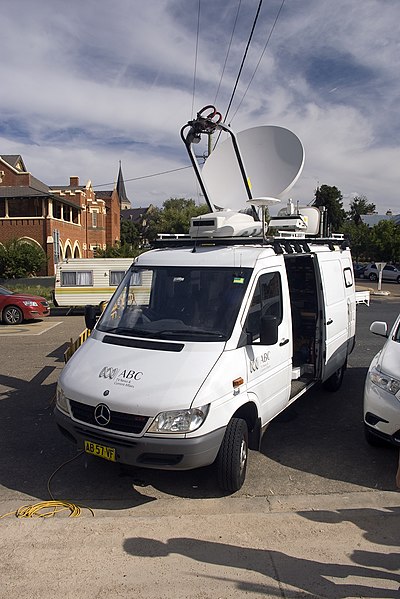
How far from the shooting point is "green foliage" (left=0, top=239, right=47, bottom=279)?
32156 millimetres

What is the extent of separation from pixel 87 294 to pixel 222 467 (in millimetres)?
15497

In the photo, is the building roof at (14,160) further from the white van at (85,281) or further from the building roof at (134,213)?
the building roof at (134,213)

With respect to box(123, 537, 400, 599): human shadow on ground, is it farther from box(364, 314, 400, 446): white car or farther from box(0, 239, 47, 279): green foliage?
box(0, 239, 47, 279): green foliage

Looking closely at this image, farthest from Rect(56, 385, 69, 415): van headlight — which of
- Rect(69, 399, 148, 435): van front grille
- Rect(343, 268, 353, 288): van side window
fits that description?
Rect(343, 268, 353, 288): van side window

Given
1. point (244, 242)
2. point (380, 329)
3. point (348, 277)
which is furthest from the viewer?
point (348, 277)

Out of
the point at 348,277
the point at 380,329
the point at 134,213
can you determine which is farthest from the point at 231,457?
the point at 134,213

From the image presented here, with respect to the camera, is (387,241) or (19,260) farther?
(387,241)

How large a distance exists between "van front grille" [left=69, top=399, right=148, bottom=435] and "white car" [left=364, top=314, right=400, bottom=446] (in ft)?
7.81

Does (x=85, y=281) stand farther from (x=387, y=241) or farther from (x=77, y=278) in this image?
(x=387, y=241)

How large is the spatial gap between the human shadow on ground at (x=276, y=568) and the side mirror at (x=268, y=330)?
5.79 ft

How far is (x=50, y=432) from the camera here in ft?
19.5

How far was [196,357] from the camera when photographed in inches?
169

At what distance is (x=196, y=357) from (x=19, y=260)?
30.5 m

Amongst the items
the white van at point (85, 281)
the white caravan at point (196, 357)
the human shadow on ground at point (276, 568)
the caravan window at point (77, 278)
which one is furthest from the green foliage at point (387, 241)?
the human shadow on ground at point (276, 568)
